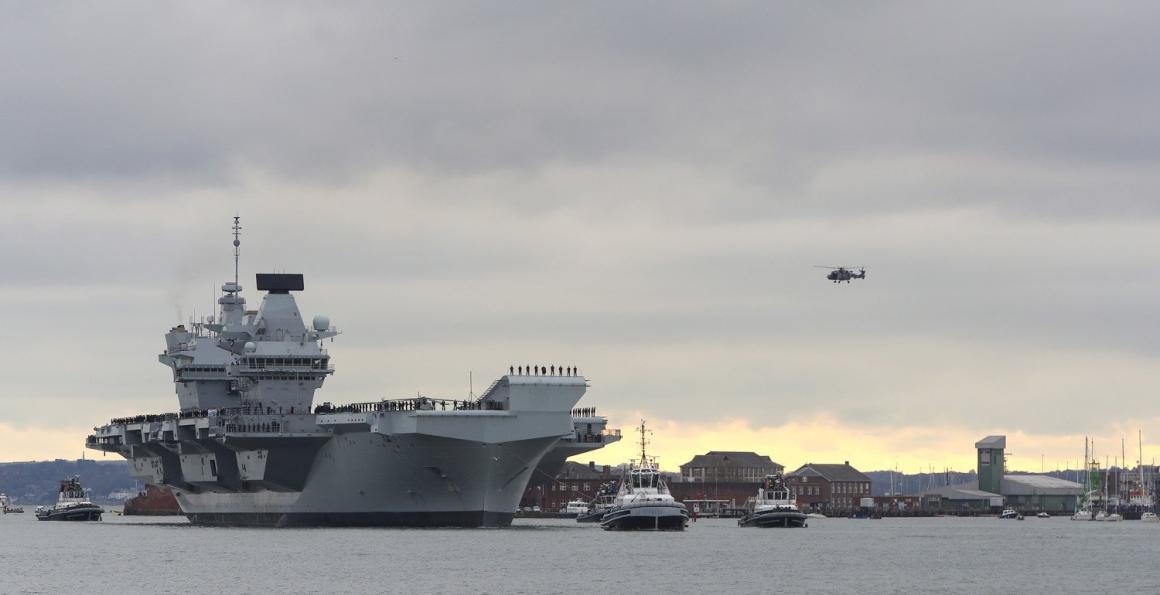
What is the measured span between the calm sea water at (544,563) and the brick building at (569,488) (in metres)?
72.8

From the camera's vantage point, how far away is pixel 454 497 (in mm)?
87375

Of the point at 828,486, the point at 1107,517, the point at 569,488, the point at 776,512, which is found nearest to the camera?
the point at 776,512

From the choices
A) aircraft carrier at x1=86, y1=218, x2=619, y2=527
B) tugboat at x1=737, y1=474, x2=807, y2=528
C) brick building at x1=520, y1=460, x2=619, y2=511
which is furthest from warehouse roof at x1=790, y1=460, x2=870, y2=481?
aircraft carrier at x1=86, y1=218, x2=619, y2=527

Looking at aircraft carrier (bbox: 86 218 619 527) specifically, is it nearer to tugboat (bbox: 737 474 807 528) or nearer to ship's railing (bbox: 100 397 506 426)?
ship's railing (bbox: 100 397 506 426)

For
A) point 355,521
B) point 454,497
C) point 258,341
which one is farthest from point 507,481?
point 258,341

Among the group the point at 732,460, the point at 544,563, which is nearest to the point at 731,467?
the point at 732,460

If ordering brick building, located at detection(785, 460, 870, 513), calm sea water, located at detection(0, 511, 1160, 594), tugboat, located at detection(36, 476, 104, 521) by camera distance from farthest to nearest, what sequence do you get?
1. brick building, located at detection(785, 460, 870, 513)
2. tugboat, located at detection(36, 476, 104, 521)
3. calm sea water, located at detection(0, 511, 1160, 594)

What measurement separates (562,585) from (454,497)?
26.8m

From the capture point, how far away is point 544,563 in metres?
70.5

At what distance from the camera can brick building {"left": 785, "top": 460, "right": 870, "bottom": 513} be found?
19375 cm

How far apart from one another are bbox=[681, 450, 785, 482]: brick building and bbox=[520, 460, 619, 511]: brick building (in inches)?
502

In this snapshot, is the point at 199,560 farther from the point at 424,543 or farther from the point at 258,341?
the point at 258,341

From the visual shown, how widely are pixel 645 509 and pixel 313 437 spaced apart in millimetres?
20124

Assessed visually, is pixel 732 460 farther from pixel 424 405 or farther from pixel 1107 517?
pixel 424 405
